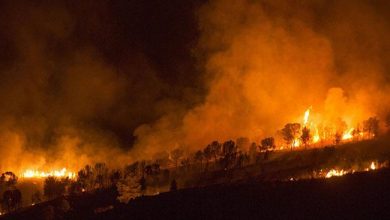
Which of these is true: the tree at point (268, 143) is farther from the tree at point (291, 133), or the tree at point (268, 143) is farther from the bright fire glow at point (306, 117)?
the bright fire glow at point (306, 117)

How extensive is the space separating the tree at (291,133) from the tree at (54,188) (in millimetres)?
32208

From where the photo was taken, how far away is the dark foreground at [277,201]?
44438 mm

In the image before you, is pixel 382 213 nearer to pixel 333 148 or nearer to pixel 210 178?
pixel 333 148

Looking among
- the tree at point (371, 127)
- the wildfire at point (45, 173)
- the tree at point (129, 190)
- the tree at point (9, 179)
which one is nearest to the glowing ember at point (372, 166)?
the tree at point (371, 127)

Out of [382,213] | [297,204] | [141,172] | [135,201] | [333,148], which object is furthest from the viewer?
[141,172]

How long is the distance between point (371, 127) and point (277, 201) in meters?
29.3

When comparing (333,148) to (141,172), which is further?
(141,172)

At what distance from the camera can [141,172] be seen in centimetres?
8388

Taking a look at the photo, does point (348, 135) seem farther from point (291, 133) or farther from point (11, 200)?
point (11, 200)

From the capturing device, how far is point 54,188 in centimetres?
8781

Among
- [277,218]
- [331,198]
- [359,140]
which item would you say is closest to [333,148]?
[359,140]

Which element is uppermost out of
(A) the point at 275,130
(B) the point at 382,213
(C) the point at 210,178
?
(A) the point at 275,130

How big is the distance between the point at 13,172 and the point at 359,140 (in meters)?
52.6

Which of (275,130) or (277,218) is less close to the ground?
(275,130)
